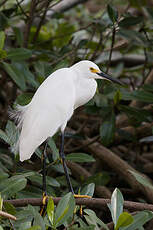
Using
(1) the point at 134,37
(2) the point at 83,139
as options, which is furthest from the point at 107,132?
(1) the point at 134,37

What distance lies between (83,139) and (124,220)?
1.16 meters

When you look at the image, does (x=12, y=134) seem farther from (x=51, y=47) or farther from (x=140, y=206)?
(x=51, y=47)

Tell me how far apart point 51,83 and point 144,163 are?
1422 mm

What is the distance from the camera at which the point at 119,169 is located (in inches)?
77.0

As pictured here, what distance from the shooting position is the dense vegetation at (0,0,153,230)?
40.1 inches

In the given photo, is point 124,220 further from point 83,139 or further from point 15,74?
point 83,139

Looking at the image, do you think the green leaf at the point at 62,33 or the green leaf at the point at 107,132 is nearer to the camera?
the green leaf at the point at 107,132

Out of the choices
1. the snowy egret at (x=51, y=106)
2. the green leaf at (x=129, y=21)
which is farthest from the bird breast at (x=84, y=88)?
the green leaf at (x=129, y=21)

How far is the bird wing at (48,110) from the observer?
43.2 inches

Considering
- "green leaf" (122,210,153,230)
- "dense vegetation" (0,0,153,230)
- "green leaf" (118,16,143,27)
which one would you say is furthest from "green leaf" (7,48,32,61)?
"green leaf" (122,210,153,230)

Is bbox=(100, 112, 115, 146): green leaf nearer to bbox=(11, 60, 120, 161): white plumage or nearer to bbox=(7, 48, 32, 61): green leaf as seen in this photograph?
bbox=(7, 48, 32, 61): green leaf

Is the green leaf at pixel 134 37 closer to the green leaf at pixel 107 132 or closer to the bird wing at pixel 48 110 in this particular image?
the green leaf at pixel 107 132

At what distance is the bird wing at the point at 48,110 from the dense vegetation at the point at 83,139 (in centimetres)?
12

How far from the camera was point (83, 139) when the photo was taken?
2.08 meters
